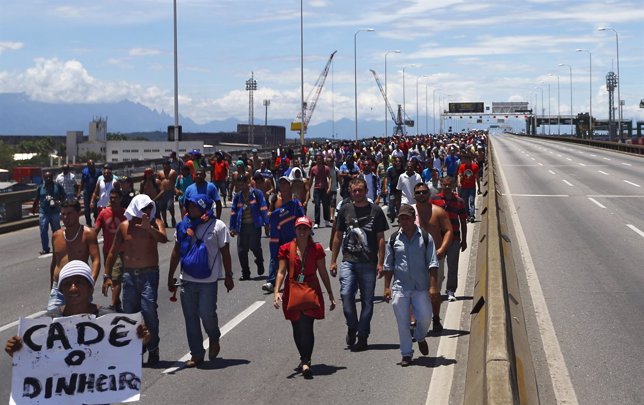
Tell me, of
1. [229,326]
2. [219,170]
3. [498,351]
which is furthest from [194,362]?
[219,170]

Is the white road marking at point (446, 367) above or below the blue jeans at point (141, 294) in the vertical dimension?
below

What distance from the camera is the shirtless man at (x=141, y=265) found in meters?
9.38

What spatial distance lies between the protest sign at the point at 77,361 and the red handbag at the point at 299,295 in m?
3.08

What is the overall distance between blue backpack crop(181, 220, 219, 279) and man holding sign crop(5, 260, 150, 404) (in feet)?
10.8

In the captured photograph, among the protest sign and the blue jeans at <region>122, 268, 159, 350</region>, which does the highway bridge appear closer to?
the blue jeans at <region>122, 268, 159, 350</region>

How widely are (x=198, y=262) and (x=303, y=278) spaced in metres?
1.09

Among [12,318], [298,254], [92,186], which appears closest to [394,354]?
[298,254]

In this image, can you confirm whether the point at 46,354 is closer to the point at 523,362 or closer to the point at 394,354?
the point at 523,362

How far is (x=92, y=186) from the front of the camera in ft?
77.7

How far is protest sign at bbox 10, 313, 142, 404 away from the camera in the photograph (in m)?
5.64

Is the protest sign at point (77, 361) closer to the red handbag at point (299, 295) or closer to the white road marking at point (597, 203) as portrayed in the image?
the red handbag at point (299, 295)

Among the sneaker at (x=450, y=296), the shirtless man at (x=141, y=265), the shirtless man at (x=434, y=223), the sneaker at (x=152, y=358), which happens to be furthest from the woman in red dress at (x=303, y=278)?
the sneaker at (x=450, y=296)

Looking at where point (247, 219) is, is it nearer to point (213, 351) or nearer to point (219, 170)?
point (213, 351)

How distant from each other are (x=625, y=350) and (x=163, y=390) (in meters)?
4.48
